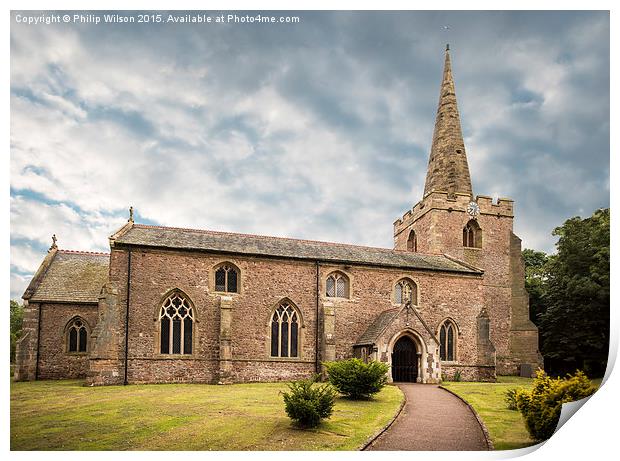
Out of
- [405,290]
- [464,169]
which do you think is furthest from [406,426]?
[464,169]

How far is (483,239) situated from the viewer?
38469mm

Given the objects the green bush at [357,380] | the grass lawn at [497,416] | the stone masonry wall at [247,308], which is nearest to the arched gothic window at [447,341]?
the stone masonry wall at [247,308]

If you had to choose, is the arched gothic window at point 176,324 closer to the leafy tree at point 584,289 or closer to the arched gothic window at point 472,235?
the leafy tree at point 584,289

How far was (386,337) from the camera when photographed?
2809cm

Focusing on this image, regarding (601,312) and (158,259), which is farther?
(158,259)

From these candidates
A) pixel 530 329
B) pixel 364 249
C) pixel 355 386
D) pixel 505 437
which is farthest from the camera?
pixel 530 329

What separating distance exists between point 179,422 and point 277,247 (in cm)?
1577

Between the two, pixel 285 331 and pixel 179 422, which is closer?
pixel 179 422

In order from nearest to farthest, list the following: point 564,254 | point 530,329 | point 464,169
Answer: point 564,254
point 530,329
point 464,169

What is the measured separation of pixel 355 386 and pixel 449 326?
13.3m

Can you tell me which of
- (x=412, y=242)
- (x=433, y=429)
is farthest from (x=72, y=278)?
(x=433, y=429)

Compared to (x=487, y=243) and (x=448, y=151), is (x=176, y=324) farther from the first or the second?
(x=448, y=151)

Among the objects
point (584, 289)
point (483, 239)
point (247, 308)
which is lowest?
point (247, 308)

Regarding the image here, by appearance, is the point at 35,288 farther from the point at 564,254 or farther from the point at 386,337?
the point at 564,254
